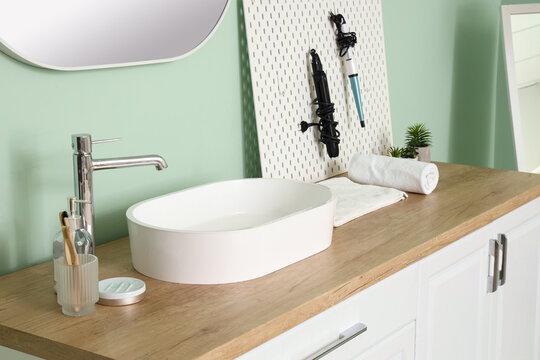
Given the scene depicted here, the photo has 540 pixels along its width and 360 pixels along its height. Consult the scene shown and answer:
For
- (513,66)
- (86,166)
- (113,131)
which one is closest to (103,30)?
(113,131)

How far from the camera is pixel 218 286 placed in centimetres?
121

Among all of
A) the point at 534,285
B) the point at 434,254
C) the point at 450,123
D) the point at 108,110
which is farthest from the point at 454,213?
the point at 450,123

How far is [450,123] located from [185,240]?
180 centimetres

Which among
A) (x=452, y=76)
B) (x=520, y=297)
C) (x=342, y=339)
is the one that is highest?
(x=452, y=76)

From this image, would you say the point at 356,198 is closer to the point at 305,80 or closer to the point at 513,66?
the point at 305,80

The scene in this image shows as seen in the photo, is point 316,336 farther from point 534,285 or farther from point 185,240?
point 534,285

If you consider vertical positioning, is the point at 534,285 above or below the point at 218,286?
below

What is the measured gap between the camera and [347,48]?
6.49ft

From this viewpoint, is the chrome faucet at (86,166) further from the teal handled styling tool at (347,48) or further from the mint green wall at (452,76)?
the mint green wall at (452,76)

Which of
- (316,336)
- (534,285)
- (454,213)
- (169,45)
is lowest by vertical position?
(534,285)

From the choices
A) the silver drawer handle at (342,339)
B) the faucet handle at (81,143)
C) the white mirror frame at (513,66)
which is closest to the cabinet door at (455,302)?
the silver drawer handle at (342,339)

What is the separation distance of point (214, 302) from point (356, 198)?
2.12ft

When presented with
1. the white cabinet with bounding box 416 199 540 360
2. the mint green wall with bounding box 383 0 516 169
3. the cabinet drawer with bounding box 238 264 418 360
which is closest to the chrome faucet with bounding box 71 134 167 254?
the cabinet drawer with bounding box 238 264 418 360

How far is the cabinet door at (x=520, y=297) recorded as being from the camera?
1862 millimetres
